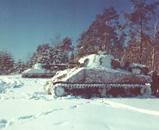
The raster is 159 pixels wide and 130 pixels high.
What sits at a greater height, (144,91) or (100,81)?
(100,81)

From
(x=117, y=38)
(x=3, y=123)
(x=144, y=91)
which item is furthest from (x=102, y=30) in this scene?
(x=3, y=123)

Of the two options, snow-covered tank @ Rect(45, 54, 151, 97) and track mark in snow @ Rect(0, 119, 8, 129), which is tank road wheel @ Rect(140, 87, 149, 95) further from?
track mark in snow @ Rect(0, 119, 8, 129)

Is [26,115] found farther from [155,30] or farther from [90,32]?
[90,32]

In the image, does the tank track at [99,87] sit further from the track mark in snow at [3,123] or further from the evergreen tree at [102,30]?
the evergreen tree at [102,30]

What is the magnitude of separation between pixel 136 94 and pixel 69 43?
3686 cm

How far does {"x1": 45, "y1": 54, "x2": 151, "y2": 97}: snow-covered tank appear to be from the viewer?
7293 mm

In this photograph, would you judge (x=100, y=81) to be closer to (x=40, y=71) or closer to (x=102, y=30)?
(x=40, y=71)

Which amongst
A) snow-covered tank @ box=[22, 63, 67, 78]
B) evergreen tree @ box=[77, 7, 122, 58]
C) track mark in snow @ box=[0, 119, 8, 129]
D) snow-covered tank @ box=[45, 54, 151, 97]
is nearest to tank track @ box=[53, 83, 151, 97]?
snow-covered tank @ box=[45, 54, 151, 97]

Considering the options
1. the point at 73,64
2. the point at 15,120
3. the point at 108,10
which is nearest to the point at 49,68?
the point at 73,64

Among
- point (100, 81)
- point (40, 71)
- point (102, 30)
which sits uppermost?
point (102, 30)

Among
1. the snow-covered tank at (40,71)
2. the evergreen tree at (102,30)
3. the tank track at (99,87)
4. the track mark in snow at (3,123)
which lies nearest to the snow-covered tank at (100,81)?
the tank track at (99,87)

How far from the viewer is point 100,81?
7602 millimetres

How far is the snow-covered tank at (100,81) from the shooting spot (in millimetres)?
7293

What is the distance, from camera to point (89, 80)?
747 cm
